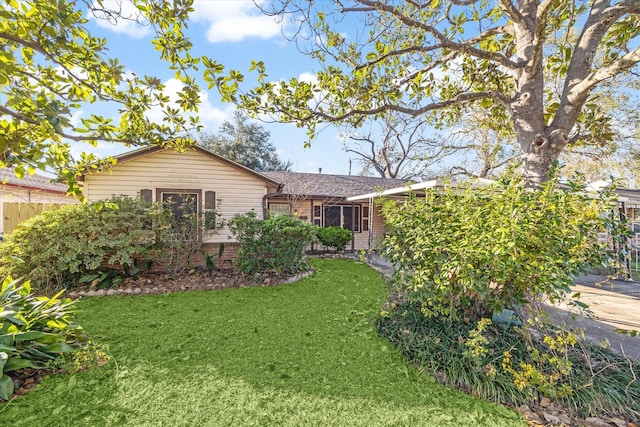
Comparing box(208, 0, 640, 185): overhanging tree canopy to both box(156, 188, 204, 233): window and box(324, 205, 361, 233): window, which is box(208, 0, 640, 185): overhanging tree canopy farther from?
box(324, 205, 361, 233): window

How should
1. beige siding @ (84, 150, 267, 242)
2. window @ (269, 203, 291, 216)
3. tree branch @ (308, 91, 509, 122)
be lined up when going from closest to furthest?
tree branch @ (308, 91, 509, 122), beige siding @ (84, 150, 267, 242), window @ (269, 203, 291, 216)

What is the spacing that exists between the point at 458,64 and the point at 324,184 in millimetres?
10111

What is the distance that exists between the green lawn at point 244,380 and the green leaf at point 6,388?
11 cm

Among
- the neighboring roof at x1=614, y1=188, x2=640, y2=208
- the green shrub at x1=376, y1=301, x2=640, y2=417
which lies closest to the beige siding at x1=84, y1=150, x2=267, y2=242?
the green shrub at x1=376, y1=301, x2=640, y2=417

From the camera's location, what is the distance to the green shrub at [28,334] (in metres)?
2.64

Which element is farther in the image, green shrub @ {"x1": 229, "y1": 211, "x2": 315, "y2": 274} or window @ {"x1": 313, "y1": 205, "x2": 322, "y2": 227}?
window @ {"x1": 313, "y1": 205, "x2": 322, "y2": 227}

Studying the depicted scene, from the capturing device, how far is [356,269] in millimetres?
9266

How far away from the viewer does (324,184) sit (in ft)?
50.2

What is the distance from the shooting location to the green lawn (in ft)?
7.94

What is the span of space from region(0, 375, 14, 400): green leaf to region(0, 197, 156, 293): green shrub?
12.7ft

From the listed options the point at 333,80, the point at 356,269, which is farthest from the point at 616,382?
the point at 356,269

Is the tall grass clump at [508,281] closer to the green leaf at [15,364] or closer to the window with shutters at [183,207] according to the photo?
the green leaf at [15,364]

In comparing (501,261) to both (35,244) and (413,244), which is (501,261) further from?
(35,244)

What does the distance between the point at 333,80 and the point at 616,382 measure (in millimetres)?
5606
